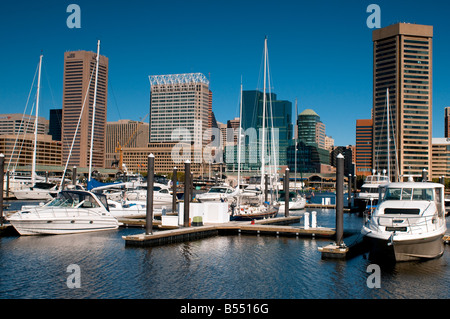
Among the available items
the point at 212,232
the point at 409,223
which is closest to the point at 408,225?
the point at 409,223

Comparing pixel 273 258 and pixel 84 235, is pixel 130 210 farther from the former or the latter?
pixel 273 258

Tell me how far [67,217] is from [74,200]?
6.01 ft

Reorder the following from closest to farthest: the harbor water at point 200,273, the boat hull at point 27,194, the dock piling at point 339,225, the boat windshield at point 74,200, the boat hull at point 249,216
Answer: the harbor water at point 200,273 → the dock piling at point 339,225 → the boat windshield at point 74,200 → the boat hull at point 249,216 → the boat hull at point 27,194

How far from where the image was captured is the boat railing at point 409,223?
24344 mm

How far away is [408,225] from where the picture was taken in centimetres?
2433

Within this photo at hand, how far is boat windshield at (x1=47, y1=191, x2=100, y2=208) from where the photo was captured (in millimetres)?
36094

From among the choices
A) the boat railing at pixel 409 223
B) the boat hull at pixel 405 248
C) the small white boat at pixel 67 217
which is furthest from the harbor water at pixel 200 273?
the boat railing at pixel 409 223

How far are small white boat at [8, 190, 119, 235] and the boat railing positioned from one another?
22022 mm

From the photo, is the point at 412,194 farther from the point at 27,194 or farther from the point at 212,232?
the point at 27,194

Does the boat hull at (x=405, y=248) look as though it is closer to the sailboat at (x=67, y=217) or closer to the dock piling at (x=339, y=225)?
the dock piling at (x=339, y=225)

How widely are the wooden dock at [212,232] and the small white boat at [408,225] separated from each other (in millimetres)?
8313

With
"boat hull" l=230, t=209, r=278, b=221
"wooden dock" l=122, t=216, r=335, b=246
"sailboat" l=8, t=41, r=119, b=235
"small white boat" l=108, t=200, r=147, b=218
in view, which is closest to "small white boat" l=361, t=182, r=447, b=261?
"wooden dock" l=122, t=216, r=335, b=246
